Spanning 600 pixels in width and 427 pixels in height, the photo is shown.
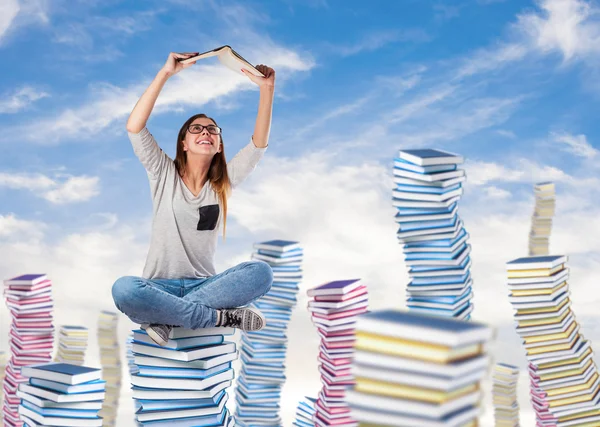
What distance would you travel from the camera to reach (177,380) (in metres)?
5.31

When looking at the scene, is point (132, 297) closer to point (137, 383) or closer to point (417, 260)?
point (137, 383)

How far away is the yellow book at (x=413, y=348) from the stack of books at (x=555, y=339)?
13.7ft

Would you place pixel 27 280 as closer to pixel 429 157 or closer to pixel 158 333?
pixel 158 333

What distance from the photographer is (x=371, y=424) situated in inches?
120

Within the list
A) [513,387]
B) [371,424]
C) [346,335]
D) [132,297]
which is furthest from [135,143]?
[513,387]

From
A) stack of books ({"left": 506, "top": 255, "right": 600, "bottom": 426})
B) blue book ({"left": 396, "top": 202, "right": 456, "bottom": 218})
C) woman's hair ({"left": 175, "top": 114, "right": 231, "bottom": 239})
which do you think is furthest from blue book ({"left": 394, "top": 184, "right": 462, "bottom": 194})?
woman's hair ({"left": 175, "top": 114, "right": 231, "bottom": 239})

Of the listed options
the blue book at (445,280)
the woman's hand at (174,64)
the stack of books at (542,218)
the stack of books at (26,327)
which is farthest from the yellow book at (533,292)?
the stack of books at (26,327)

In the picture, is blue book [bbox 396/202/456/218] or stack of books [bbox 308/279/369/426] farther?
stack of books [bbox 308/279/369/426]

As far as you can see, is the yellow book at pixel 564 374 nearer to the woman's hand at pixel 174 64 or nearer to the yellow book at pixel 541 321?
the yellow book at pixel 541 321

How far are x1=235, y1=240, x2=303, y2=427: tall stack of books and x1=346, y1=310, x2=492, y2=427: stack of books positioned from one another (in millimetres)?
6061

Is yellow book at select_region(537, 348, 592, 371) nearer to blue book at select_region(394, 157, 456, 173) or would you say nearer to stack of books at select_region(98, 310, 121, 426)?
blue book at select_region(394, 157, 456, 173)

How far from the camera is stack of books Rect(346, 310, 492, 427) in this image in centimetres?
289

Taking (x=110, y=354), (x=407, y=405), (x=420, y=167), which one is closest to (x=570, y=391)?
(x=420, y=167)

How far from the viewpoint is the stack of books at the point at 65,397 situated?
20.1ft
